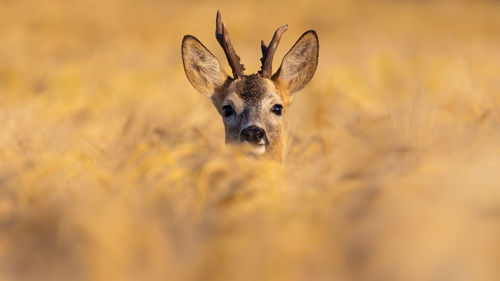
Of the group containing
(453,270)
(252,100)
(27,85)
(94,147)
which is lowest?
(453,270)

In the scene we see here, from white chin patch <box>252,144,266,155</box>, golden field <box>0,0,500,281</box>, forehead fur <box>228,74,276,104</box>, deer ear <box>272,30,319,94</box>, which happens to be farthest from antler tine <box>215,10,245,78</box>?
white chin patch <box>252,144,266,155</box>

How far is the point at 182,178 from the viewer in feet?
9.30

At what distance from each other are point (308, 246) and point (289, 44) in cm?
1333

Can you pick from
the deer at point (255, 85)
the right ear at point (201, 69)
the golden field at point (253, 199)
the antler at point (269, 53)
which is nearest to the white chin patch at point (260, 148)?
the deer at point (255, 85)

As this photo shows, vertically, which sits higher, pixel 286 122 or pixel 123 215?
pixel 286 122

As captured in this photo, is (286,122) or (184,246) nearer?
(184,246)

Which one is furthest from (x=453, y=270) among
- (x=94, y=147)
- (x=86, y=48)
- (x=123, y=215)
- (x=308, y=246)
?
(x=86, y=48)

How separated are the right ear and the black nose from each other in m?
1.14

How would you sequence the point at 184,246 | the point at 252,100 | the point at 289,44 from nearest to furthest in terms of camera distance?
the point at 184,246
the point at 252,100
the point at 289,44

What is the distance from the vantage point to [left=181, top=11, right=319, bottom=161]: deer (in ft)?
17.2

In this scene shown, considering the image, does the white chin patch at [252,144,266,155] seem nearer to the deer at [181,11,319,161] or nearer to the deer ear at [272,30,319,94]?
the deer at [181,11,319,161]

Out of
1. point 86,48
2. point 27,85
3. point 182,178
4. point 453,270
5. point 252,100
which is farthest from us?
point 86,48

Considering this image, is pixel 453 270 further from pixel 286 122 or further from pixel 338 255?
pixel 286 122

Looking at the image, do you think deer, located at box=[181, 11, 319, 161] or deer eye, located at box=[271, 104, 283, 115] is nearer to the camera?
deer, located at box=[181, 11, 319, 161]
